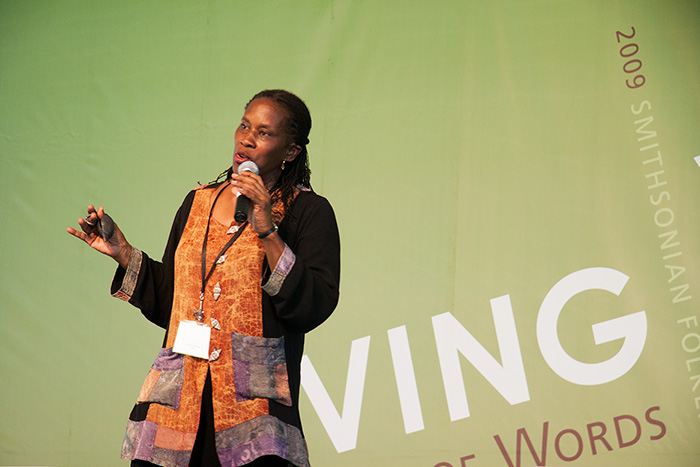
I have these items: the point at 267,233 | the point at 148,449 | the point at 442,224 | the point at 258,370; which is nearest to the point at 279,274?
the point at 267,233

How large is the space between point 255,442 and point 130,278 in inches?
18.7

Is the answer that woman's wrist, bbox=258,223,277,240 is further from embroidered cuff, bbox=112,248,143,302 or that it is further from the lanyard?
embroidered cuff, bbox=112,248,143,302

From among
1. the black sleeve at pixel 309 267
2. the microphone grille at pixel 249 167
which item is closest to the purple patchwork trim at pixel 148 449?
the black sleeve at pixel 309 267

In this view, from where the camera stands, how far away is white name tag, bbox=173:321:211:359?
5.60ft

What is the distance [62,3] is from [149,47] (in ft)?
2.02

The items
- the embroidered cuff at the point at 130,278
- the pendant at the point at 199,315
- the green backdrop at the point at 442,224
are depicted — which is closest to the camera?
the pendant at the point at 199,315

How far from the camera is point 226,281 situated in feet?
5.76

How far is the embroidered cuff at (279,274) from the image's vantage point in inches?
64.7

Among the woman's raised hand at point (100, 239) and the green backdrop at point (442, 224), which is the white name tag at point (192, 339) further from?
the green backdrop at point (442, 224)

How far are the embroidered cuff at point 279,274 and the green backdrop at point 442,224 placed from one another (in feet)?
6.42

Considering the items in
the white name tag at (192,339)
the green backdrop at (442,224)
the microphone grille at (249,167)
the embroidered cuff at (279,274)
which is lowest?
the white name tag at (192,339)

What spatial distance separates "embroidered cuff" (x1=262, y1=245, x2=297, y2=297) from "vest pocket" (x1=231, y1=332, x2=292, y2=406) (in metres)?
0.14

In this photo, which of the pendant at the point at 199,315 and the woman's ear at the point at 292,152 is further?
the woman's ear at the point at 292,152

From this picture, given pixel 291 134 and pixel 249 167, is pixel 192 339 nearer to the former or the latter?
pixel 249 167
